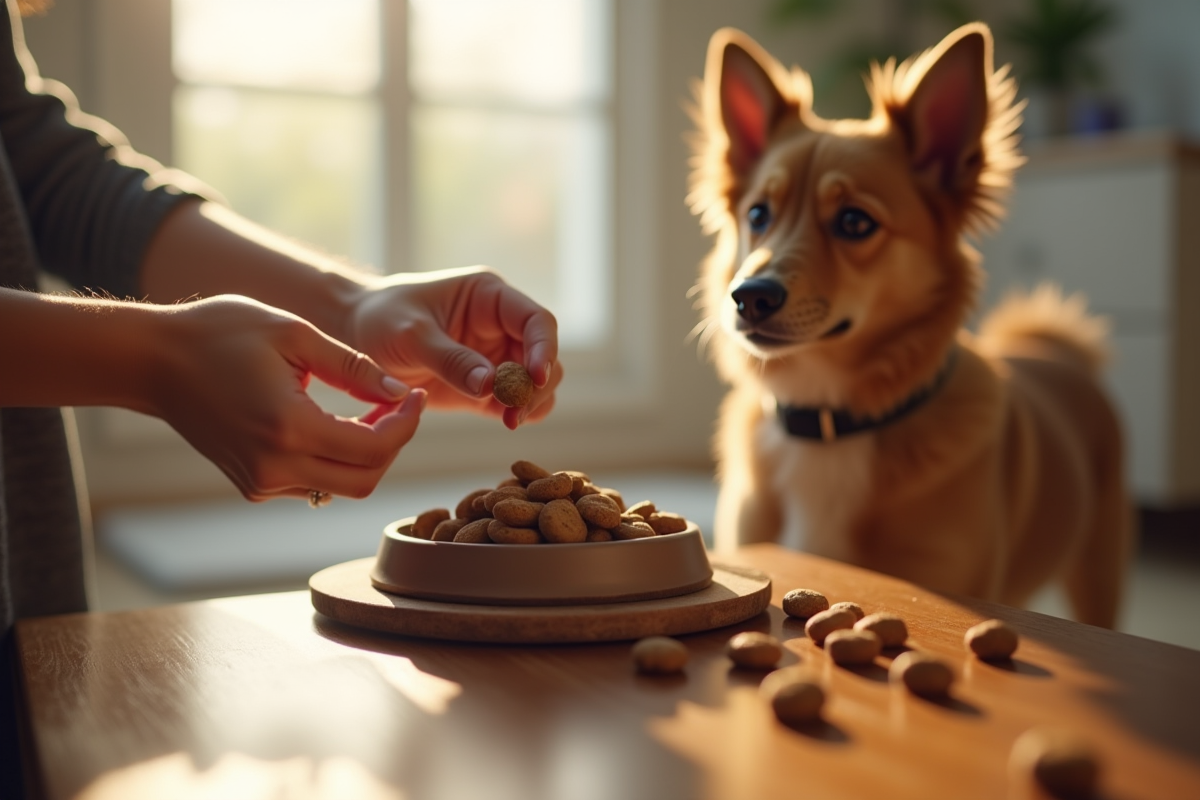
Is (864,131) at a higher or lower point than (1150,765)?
higher

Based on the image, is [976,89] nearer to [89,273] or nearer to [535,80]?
[89,273]

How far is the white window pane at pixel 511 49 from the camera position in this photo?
11.8 feet

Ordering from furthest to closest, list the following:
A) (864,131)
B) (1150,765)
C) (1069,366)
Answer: (1069,366)
(864,131)
(1150,765)

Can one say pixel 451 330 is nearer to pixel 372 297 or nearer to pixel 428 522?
pixel 372 297

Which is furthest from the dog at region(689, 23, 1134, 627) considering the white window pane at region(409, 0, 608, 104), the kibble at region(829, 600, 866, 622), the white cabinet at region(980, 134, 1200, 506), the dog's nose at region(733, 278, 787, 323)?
the white window pane at region(409, 0, 608, 104)

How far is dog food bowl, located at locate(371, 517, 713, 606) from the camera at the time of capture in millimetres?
733


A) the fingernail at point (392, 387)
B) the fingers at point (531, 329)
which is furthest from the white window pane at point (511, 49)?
the fingernail at point (392, 387)

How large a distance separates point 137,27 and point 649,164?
171 cm

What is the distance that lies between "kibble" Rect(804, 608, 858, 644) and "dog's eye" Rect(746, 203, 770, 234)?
1161 millimetres

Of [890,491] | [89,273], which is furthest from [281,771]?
[890,491]

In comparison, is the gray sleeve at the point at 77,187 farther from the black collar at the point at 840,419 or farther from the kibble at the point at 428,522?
the black collar at the point at 840,419

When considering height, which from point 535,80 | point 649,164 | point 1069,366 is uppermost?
point 535,80

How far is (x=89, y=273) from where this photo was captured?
1141 millimetres

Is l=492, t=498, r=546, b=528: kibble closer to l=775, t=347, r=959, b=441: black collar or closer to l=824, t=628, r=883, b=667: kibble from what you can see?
l=824, t=628, r=883, b=667: kibble
